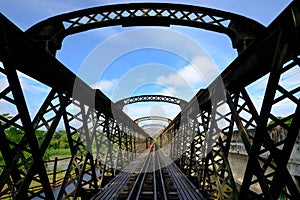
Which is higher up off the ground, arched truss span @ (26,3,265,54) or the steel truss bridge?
arched truss span @ (26,3,265,54)

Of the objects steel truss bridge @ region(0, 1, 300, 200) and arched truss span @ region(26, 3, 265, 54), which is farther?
arched truss span @ region(26, 3, 265, 54)

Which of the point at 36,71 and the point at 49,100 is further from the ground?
the point at 36,71

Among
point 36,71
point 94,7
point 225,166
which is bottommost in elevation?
point 225,166

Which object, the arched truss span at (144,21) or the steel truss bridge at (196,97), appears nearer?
the steel truss bridge at (196,97)

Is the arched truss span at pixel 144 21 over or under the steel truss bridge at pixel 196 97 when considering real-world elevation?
over

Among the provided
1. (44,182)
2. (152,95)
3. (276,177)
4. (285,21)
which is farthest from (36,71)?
(152,95)

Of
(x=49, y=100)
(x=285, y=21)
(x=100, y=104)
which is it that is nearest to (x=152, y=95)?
(x=100, y=104)

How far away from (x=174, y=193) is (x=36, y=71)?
6.05 metres

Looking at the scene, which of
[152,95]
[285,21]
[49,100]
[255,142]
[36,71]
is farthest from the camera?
[152,95]

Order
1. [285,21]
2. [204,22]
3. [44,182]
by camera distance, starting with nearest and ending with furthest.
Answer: [285,21] → [44,182] → [204,22]

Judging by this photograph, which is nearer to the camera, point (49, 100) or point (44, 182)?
point (44, 182)

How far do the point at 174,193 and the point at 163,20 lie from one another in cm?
584

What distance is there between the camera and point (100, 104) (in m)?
8.38

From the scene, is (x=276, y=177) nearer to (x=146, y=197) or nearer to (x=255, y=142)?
(x=255, y=142)
